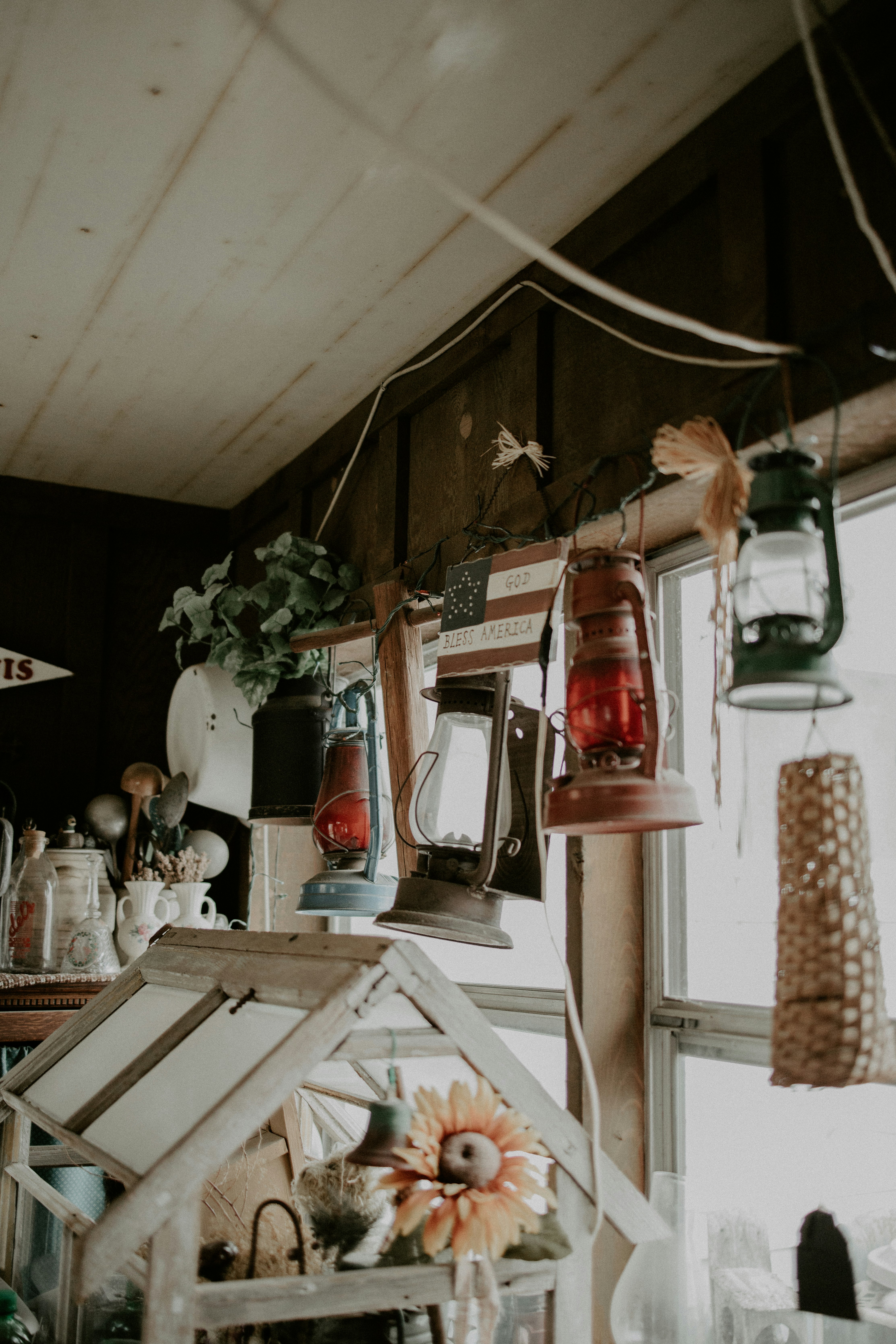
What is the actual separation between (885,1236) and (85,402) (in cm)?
252

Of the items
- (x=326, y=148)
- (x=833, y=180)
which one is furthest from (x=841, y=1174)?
(x=326, y=148)

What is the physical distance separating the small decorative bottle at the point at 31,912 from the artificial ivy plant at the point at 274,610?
0.65 m

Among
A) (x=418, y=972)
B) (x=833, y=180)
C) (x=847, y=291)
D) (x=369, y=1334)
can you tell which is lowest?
(x=369, y=1334)

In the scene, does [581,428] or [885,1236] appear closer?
[885,1236]

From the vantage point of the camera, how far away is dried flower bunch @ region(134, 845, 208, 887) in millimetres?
3053

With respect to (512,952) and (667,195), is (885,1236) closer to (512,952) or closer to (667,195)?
(512,952)

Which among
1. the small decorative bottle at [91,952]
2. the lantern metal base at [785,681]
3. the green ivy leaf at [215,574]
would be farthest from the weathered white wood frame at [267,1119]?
the green ivy leaf at [215,574]

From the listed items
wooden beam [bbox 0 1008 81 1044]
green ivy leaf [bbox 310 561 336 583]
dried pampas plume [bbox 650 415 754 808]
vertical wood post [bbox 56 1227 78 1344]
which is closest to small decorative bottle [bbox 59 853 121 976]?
wooden beam [bbox 0 1008 81 1044]

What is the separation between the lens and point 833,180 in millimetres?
1484

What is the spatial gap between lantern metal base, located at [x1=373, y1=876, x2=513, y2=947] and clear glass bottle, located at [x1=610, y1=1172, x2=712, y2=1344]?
1.50 feet

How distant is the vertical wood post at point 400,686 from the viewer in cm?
236

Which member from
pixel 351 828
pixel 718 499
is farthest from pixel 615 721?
pixel 351 828

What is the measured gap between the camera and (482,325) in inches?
91.4

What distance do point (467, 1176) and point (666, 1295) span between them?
47cm
